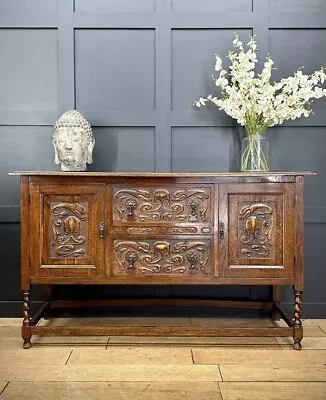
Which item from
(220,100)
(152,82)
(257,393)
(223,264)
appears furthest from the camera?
(152,82)

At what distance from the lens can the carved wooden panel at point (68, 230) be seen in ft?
7.55

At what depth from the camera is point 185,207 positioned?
90.8 inches

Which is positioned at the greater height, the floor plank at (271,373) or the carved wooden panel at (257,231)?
the carved wooden panel at (257,231)

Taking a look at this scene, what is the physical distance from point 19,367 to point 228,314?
122cm

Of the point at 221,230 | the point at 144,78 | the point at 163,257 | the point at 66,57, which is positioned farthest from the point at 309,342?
the point at 66,57

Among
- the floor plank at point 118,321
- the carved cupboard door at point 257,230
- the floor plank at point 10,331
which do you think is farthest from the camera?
the floor plank at point 118,321

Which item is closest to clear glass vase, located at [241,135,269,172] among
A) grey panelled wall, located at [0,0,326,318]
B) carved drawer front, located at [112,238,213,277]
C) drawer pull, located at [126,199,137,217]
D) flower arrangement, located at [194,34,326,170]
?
flower arrangement, located at [194,34,326,170]

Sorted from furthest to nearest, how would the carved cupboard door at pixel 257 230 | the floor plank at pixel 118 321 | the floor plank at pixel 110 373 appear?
the floor plank at pixel 118 321
the carved cupboard door at pixel 257 230
the floor plank at pixel 110 373

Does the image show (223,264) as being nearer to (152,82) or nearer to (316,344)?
(316,344)

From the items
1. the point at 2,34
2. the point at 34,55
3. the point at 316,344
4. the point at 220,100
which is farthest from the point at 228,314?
the point at 2,34

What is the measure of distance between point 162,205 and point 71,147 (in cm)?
57

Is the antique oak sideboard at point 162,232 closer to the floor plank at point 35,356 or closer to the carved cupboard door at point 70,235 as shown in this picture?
the carved cupboard door at point 70,235

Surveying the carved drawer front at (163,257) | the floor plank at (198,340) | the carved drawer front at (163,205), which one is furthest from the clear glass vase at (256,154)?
the floor plank at (198,340)

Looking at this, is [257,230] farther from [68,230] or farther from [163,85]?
[163,85]
